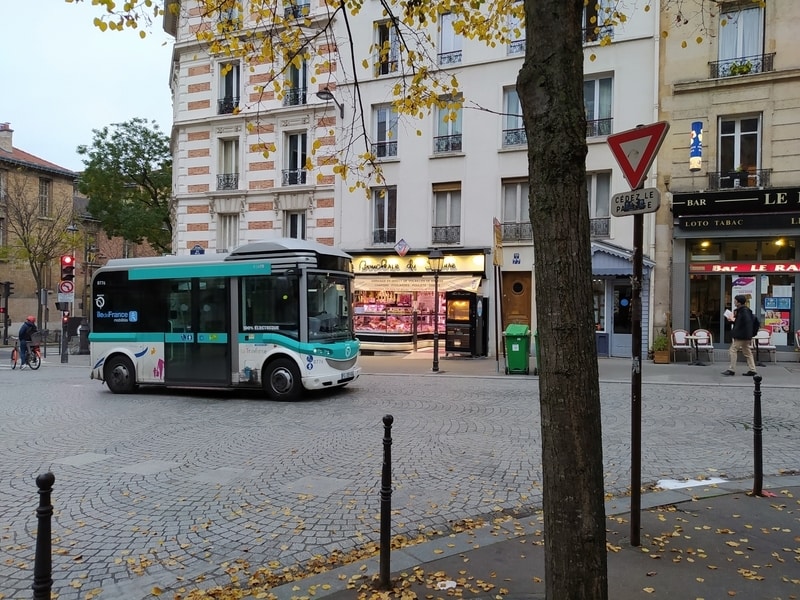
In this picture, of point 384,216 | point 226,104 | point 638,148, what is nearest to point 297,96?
point 226,104

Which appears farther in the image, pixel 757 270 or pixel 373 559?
pixel 757 270

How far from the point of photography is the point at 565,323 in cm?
271

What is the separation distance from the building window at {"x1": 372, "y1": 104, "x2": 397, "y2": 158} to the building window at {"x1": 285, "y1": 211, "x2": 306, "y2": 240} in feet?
13.9

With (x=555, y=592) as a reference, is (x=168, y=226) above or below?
above

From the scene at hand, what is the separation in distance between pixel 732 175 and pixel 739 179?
23 centimetres

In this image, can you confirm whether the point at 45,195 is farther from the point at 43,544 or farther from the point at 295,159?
the point at 43,544

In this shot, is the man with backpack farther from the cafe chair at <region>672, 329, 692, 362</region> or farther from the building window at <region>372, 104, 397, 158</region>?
the building window at <region>372, 104, 397, 158</region>

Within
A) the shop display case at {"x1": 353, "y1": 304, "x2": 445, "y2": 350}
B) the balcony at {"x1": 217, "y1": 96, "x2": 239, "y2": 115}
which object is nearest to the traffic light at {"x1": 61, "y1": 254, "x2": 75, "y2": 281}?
the balcony at {"x1": 217, "y1": 96, "x2": 239, "y2": 115}

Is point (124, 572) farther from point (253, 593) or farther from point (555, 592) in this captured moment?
point (555, 592)

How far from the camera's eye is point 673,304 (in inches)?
700

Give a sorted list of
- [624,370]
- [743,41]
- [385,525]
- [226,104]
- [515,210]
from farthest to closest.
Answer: [226,104] < [515,210] < [743,41] < [624,370] < [385,525]

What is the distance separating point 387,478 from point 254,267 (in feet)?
27.6

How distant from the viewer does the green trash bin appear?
14.6 m

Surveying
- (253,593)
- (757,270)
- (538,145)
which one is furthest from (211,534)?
(757,270)
